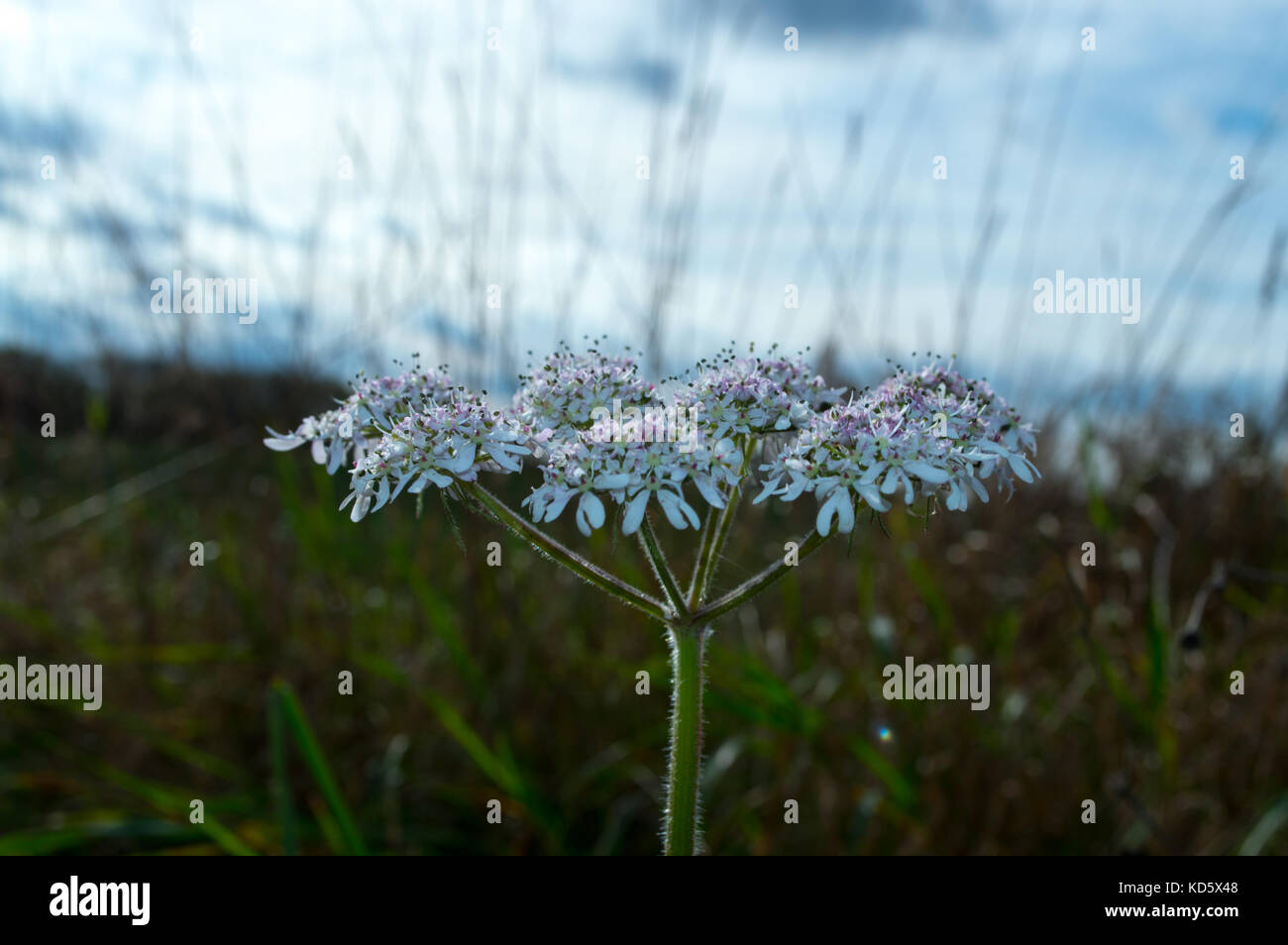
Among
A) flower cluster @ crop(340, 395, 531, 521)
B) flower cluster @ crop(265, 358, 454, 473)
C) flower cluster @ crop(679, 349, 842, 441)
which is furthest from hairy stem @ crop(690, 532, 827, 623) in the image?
flower cluster @ crop(265, 358, 454, 473)

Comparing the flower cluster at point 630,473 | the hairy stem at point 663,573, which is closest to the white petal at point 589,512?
the flower cluster at point 630,473

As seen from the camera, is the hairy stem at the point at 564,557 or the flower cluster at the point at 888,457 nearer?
the flower cluster at the point at 888,457

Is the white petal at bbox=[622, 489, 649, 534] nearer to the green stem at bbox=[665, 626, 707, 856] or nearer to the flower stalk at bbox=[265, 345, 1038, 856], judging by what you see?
the flower stalk at bbox=[265, 345, 1038, 856]

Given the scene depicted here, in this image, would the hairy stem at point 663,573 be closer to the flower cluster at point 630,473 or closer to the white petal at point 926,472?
the flower cluster at point 630,473

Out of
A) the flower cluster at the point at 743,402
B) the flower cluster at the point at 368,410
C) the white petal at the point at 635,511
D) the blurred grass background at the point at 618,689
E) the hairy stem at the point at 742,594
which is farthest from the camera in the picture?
the blurred grass background at the point at 618,689
